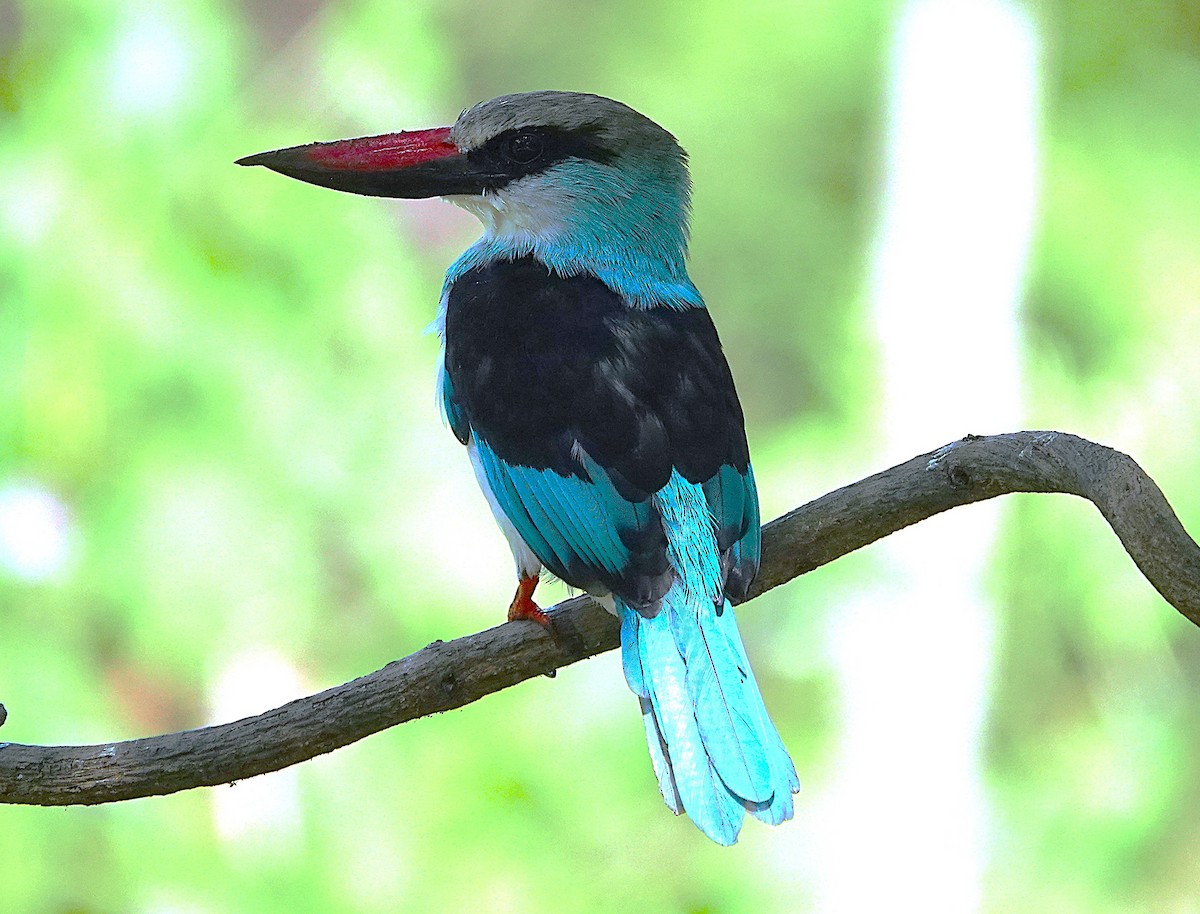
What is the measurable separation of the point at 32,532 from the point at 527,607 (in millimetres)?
1883

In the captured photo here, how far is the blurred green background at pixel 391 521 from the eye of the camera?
315 centimetres

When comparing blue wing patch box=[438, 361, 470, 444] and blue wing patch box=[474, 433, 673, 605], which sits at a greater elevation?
blue wing patch box=[438, 361, 470, 444]

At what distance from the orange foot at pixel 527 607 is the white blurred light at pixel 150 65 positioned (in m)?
2.03

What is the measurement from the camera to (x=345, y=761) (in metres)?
3.24

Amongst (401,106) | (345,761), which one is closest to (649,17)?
(401,106)

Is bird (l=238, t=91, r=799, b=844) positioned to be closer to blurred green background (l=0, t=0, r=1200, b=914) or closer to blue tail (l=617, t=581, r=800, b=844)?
blue tail (l=617, t=581, r=800, b=844)

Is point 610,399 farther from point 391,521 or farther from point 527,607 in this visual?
point 391,521

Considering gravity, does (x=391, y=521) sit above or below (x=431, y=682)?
above

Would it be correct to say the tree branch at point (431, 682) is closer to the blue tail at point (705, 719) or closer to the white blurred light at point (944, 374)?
the blue tail at point (705, 719)

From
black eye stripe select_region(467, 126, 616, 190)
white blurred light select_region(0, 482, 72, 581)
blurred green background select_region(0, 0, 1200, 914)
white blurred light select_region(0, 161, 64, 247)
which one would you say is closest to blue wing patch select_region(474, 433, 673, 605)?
black eye stripe select_region(467, 126, 616, 190)

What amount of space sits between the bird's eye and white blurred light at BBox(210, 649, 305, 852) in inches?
64.4

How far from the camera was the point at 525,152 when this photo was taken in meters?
1.91

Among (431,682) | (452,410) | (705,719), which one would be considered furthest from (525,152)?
(705,719)

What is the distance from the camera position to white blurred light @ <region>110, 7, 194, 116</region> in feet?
10.7
